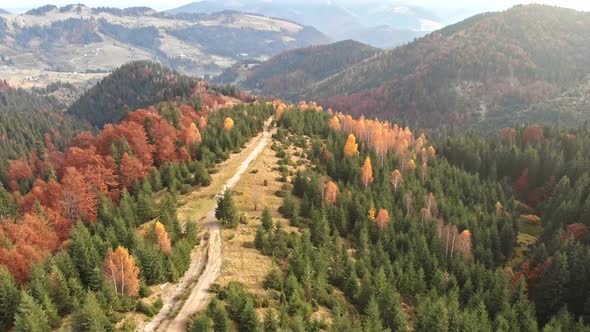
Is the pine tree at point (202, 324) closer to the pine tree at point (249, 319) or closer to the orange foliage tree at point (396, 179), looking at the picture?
the pine tree at point (249, 319)

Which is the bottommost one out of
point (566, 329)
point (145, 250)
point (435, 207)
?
point (566, 329)

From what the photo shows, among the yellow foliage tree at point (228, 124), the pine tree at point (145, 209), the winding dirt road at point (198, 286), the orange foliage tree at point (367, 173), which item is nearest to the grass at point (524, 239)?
the orange foliage tree at point (367, 173)

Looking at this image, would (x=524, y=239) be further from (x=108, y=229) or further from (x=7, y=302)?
(x=7, y=302)

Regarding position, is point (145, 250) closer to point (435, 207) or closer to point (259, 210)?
point (259, 210)

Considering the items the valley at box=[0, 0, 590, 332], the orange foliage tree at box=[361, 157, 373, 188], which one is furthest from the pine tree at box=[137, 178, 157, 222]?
the orange foliage tree at box=[361, 157, 373, 188]

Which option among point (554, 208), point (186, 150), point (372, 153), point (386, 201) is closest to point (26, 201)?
point (186, 150)

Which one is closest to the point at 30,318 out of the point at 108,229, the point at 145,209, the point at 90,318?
the point at 90,318

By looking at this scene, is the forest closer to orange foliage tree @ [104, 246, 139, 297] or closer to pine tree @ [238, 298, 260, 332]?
pine tree @ [238, 298, 260, 332]
